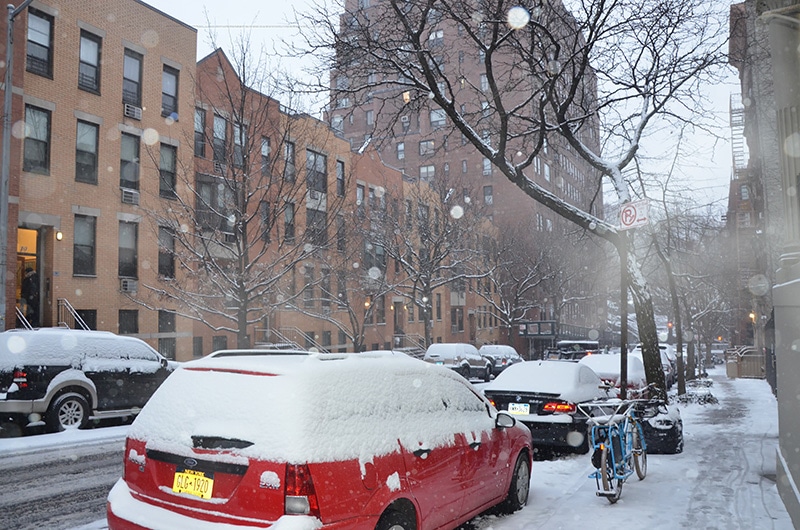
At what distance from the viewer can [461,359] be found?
28.1 meters

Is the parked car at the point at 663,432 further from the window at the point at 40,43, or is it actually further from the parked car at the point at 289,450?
the window at the point at 40,43

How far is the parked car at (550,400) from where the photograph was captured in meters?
9.54

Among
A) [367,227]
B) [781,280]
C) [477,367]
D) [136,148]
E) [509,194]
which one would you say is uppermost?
[509,194]

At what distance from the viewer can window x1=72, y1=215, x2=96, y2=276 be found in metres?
21.0

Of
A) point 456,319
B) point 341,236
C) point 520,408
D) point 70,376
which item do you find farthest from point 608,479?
point 456,319

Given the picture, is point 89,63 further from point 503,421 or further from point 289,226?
point 503,421

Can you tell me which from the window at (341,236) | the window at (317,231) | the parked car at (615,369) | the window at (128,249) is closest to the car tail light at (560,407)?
the parked car at (615,369)

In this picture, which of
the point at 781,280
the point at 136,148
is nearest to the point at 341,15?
the point at 781,280

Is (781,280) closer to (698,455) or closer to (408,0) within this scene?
(698,455)

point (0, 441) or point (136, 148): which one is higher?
point (136, 148)

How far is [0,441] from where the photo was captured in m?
10.9

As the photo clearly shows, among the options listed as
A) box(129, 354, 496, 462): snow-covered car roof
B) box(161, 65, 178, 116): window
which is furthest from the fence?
box(129, 354, 496, 462): snow-covered car roof

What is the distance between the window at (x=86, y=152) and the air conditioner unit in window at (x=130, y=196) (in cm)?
107

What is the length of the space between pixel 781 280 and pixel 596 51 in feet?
23.8
